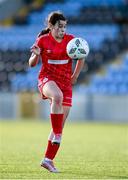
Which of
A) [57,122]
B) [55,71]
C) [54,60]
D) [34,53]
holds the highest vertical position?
[34,53]

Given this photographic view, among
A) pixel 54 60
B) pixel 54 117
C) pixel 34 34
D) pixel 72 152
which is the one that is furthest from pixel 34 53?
pixel 34 34

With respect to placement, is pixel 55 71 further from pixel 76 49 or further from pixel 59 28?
pixel 59 28

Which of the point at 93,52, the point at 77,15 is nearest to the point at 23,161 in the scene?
the point at 93,52

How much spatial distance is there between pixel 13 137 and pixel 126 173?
26.4ft

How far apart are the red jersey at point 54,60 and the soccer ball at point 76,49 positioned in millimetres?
145

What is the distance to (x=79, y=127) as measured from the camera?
2014cm

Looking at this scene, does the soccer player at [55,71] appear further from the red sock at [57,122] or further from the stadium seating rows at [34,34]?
the stadium seating rows at [34,34]

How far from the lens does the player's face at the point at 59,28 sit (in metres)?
8.82

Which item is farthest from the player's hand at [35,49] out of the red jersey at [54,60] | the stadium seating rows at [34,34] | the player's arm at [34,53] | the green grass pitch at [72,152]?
the stadium seating rows at [34,34]

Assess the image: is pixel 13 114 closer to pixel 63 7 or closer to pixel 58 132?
pixel 63 7

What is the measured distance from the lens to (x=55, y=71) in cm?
904

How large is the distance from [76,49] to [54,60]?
0.34 meters

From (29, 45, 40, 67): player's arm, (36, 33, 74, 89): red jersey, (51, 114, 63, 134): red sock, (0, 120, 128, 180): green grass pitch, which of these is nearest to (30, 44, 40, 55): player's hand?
(29, 45, 40, 67): player's arm

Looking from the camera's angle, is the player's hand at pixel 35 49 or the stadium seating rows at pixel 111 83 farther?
the stadium seating rows at pixel 111 83
